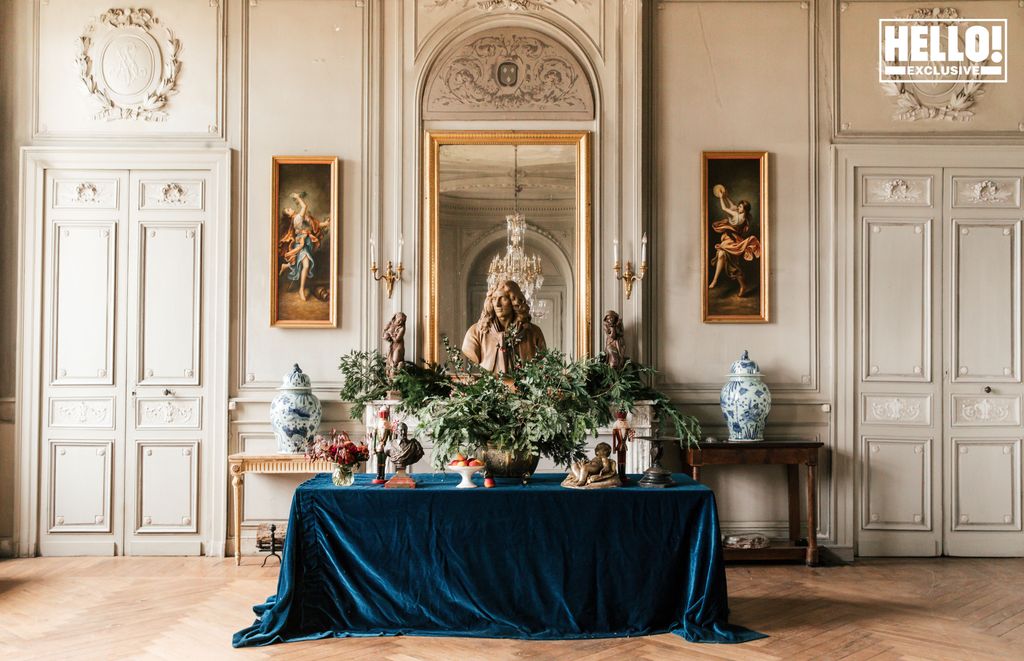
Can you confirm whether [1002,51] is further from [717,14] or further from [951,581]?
[951,581]

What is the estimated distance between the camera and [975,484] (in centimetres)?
639

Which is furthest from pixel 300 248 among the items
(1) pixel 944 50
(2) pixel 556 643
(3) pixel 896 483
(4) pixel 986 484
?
(4) pixel 986 484

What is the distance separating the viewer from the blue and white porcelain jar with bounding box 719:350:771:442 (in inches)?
238

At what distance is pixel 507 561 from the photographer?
4219mm

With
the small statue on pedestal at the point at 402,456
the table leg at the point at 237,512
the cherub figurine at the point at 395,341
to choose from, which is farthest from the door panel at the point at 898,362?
the table leg at the point at 237,512

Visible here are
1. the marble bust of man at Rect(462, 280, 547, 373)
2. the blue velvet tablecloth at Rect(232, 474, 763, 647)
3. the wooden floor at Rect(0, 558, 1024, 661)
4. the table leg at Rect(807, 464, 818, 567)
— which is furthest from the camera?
the marble bust of man at Rect(462, 280, 547, 373)

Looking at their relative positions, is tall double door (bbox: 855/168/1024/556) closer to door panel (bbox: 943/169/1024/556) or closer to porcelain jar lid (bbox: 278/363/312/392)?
door panel (bbox: 943/169/1024/556)

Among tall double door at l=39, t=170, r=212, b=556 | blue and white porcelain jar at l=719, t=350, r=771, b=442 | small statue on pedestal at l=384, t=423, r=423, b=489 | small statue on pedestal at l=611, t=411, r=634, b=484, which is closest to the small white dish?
small statue on pedestal at l=384, t=423, r=423, b=489

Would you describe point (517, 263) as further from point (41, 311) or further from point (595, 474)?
point (41, 311)

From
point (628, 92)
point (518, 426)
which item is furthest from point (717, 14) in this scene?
point (518, 426)

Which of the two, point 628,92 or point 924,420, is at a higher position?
point 628,92

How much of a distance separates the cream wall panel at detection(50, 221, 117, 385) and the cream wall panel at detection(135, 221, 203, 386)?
0.24 metres

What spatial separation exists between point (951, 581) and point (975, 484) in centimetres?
116

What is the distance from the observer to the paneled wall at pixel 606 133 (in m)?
6.38
